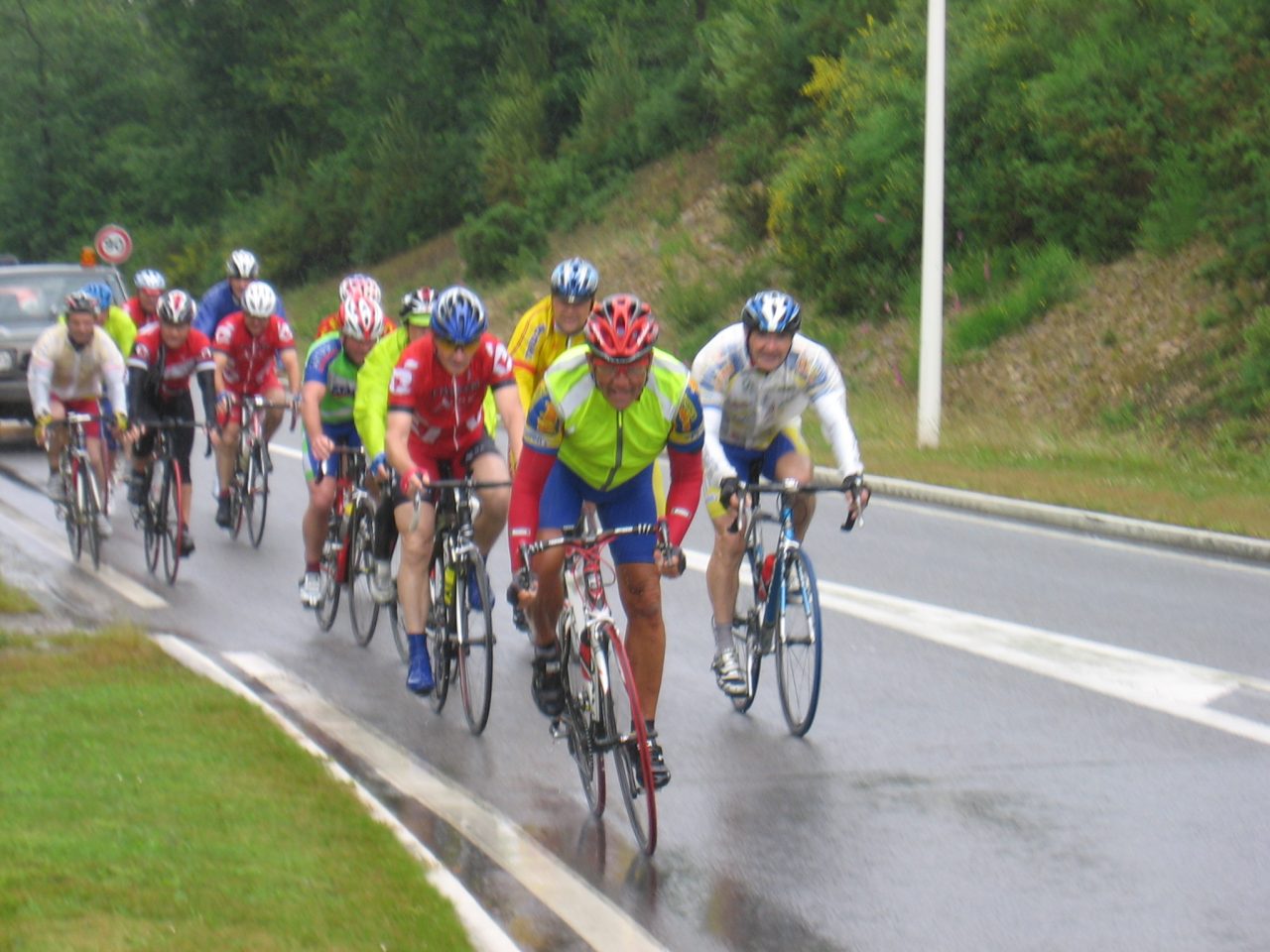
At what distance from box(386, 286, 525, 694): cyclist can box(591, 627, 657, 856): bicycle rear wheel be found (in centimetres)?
168

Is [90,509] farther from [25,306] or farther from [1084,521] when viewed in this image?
[25,306]

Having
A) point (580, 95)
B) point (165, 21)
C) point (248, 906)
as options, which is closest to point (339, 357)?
point (248, 906)

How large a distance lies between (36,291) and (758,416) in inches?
634

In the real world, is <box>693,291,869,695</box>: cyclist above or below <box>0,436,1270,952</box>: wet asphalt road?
above

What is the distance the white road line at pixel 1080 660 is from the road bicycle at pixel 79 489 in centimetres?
495

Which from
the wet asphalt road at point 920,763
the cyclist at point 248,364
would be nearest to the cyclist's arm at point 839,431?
the wet asphalt road at point 920,763

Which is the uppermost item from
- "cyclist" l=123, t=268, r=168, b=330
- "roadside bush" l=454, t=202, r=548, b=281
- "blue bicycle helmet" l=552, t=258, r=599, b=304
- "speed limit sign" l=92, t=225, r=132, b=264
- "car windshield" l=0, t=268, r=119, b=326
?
"roadside bush" l=454, t=202, r=548, b=281

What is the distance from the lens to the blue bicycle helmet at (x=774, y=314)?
767cm

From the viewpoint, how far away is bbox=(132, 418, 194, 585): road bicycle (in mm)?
11977

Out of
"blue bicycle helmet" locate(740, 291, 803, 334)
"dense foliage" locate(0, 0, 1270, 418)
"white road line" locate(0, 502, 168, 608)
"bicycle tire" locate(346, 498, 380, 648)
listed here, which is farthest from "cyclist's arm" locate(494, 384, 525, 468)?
"dense foliage" locate(0, 0, 1270, 418)

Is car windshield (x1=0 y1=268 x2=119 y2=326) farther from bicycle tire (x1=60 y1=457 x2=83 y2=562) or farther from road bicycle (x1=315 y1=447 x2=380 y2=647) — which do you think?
road bicycle (x1=315 y1=447 x2=380 y2=647)

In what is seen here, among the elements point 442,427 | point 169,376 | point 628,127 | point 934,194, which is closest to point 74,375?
point 169,376

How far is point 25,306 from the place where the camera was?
867 inches

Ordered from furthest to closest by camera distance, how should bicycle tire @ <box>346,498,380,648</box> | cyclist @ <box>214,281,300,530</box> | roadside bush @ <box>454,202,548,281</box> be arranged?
1. roadside bush @ <box>454,202,548,281</box>
2. cyclist @ <box>214,281,300,530</box>
3. bicycle tire @ <box>346,498,380,648</box>
